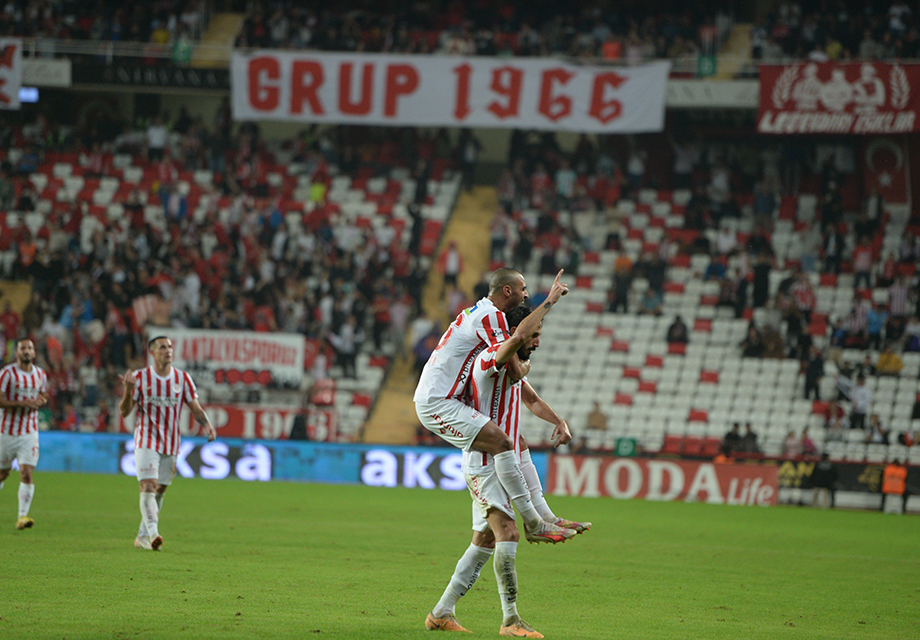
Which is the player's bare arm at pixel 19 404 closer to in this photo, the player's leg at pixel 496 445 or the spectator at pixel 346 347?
the player's leg at pixel 496 445

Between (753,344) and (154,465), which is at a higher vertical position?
(753,344)

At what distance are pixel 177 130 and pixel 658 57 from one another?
47.2ft

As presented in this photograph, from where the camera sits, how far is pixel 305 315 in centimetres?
2745

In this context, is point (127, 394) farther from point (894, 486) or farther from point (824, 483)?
point (894, 486)

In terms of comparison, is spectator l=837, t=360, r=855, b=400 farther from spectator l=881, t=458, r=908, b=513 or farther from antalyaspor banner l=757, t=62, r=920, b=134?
antalyaspor banner l=757, t=62, r=920, b=134

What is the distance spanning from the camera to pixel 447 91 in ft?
95.2

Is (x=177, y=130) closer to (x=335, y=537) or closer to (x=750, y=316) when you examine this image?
(x=750, y=316)

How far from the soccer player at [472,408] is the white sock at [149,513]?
196 inches

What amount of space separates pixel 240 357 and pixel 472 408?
1836cm

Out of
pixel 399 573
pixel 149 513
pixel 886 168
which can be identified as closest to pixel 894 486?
pixel 886 168

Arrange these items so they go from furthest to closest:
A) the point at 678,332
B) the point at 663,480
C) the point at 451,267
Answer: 1. the point at 451,267
2. the point at 678,332
3. the point at 663,480

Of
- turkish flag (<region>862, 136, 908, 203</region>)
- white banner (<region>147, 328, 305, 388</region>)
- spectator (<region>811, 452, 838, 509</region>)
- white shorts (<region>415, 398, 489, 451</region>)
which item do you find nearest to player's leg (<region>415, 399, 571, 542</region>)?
white shorts (<region>415, 398, 489, 451</region>)

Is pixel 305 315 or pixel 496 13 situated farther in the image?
pixel 496 13

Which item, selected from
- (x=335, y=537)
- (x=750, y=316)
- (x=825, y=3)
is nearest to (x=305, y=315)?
(x=750, y=316)
